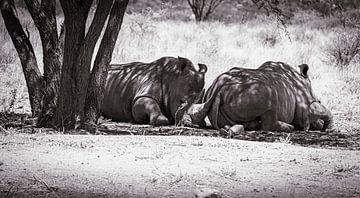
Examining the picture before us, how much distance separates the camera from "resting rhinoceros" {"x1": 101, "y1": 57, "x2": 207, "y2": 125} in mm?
11148

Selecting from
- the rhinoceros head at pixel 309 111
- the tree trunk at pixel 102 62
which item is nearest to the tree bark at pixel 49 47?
the tree trunk at pixel 102 62

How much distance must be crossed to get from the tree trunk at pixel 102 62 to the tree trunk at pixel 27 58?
88 centimetres

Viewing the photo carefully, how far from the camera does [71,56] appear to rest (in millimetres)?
9031

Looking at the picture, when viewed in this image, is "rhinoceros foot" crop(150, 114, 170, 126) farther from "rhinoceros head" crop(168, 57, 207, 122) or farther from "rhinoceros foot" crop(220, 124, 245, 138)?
"rhinoceros foot" crop(220, 124, 245, 138)

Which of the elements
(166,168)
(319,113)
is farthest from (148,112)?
(166,168)

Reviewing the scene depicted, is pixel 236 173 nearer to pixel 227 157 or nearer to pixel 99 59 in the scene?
pixel 227 157

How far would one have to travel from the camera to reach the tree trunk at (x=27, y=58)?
1020 cm

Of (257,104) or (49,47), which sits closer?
(257,104)

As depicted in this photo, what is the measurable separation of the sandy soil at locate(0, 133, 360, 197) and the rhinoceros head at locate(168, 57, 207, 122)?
2887 millimetres

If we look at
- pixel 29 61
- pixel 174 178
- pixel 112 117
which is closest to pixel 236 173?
pixel 174 178

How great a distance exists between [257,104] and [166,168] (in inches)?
141

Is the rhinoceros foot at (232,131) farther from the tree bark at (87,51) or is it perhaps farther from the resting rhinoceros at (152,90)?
the tree bark at (87,51)

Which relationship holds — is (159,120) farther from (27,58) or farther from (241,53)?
(241,53)

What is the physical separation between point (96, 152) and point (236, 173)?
160 cm
